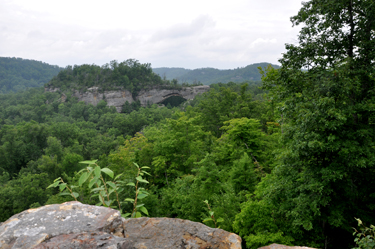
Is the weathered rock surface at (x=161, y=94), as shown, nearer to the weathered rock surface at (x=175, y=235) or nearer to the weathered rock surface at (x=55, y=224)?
the weathered rock surface at (x=175, y=235)

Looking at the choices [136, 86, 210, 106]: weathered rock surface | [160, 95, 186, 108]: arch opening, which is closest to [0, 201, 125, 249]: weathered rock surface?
[136, 86, 210, 106]: weathered rock surface

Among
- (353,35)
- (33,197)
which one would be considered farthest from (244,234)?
(33,197)

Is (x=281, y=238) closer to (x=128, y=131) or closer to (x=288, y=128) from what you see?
(x=288, y=128)

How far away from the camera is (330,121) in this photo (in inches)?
276

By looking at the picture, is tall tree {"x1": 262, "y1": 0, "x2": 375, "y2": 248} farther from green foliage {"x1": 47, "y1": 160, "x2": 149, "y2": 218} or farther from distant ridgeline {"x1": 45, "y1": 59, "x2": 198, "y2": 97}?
distant ridgeline {"x1": 45, "y1": 59, "x2": 198, "y2": 97}

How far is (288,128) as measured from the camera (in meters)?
8.43

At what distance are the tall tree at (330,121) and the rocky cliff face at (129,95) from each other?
84521 mm

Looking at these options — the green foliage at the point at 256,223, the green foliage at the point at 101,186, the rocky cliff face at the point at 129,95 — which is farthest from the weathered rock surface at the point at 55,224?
the rocky cliff face at the point at 129,95

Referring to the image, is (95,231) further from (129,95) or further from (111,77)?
(111,77)

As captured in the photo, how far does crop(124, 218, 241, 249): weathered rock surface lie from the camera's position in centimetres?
213

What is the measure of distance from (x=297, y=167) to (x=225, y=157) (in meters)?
8.47

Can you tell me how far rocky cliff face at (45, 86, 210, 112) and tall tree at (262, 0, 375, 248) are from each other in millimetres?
84521

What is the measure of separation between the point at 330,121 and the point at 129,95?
9776 centimetres

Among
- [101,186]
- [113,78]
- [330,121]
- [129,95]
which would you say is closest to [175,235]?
[101,186]
